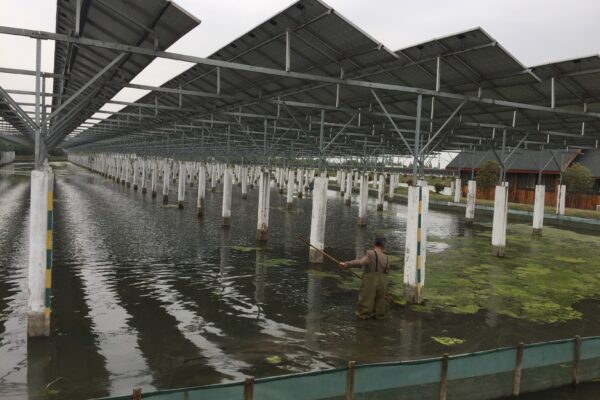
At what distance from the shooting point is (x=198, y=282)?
14.6 meters

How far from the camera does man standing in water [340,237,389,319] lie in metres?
10.8

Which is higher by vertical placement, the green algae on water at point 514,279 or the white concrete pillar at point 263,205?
the white concrete pillar at point 263,205

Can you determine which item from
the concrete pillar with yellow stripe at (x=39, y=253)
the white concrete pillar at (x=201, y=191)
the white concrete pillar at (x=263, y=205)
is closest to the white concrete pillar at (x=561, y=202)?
the white concrete pillar at (x=263, y=205)

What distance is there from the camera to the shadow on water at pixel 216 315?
8242mm

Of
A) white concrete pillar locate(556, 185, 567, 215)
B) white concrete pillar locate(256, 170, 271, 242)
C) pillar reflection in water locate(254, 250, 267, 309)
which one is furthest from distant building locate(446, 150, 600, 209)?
pillar reflection in water locate(254, 250, 267, 309)

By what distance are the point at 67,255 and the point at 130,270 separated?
379 centimetres

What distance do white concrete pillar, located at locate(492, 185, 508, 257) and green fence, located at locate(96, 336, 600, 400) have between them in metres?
12.5

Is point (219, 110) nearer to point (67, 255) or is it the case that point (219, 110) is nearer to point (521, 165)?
point (67, 255)

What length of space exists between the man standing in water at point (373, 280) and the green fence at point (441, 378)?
152 inches

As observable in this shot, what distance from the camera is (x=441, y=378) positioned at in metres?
6.82

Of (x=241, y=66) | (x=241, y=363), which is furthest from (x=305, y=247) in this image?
(x=241, y=363)

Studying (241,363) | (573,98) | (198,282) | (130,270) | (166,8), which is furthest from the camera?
(573,98)

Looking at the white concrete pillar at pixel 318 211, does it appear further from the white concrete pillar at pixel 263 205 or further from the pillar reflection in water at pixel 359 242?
the white concrete pillar at pixel 263 205

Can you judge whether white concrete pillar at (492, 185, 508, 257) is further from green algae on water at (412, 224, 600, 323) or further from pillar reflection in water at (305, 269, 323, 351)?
pillar reflection in water at (305, 269, 323, 351)
